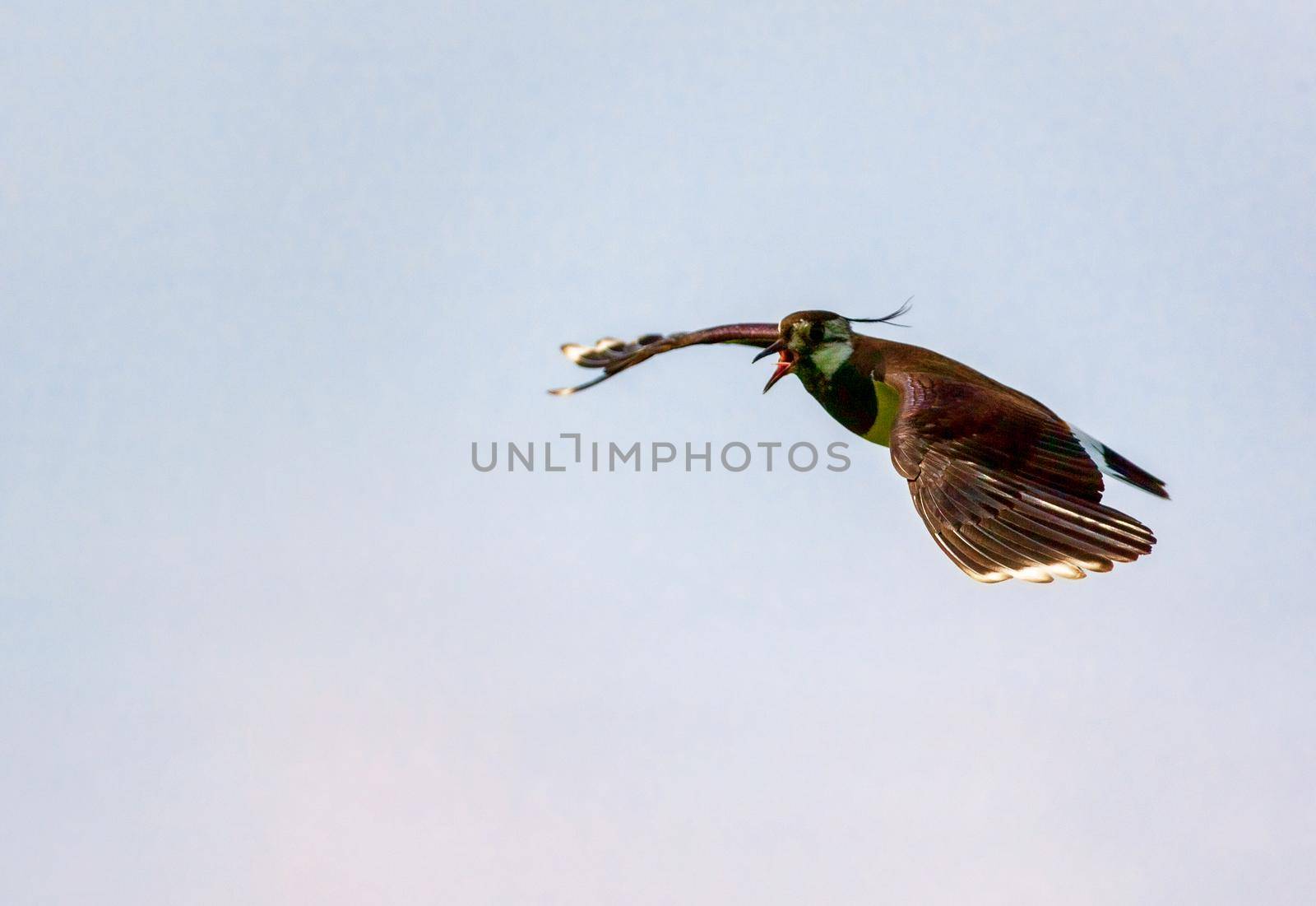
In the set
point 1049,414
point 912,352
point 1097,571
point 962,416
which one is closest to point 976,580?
point 1097,571

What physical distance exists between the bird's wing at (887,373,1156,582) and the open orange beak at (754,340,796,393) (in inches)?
58.5

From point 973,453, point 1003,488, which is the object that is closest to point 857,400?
point 973,453

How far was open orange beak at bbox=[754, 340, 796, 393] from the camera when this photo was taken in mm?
12242

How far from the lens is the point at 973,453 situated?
392 inches

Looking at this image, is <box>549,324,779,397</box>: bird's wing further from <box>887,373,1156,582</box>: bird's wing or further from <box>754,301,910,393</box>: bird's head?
<box>887,373,1156,582</box>: bird's wing

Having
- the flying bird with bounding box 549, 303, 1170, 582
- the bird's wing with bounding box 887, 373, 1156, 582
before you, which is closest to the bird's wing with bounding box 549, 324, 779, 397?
the flying bird with bounding box 549, 303, 1170, 582

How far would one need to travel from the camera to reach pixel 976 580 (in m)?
9.04

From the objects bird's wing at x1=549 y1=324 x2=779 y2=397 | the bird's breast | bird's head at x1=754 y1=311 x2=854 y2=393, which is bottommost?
the bird's breast

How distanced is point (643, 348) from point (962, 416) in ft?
13.4

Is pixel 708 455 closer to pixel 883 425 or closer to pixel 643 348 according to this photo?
pixel 643 348

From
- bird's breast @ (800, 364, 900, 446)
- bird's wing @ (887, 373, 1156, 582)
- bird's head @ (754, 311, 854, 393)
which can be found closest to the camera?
bird's wing @ (887, 373, 1156, 582)

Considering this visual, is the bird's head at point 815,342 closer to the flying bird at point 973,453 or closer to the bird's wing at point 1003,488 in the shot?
the flying bird at point 973,453

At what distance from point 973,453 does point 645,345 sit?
4708 mm

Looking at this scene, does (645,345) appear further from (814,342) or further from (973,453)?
(973,453)
